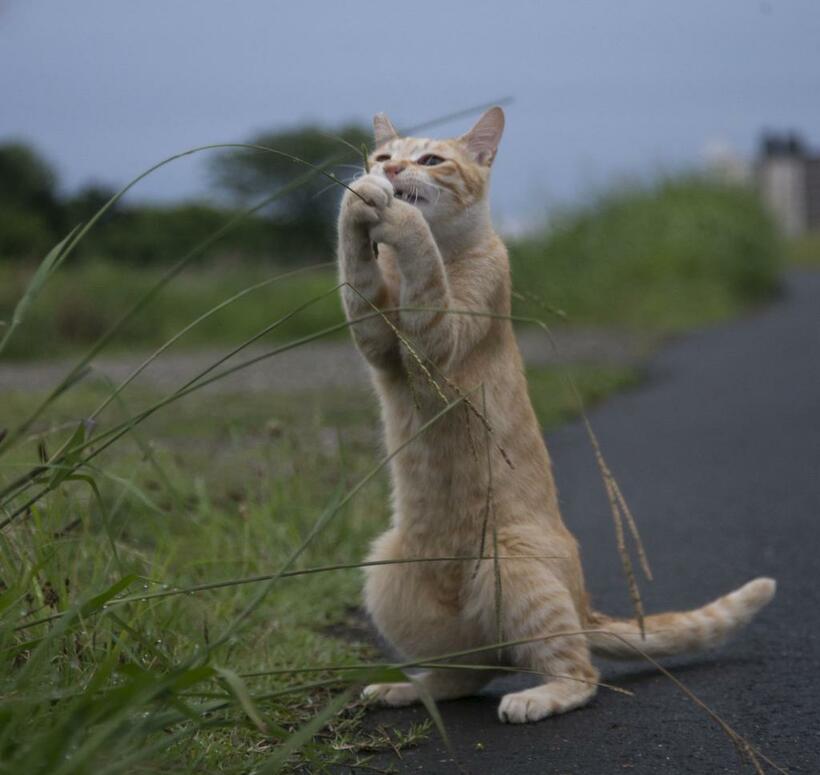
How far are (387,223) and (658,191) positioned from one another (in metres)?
13.4

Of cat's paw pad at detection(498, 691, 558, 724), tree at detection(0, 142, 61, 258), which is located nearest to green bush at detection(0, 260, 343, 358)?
tree at detection(0, 142, 61, 258)

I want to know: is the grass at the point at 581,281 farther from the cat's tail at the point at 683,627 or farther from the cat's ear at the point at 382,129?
the cat's tail at the point at 683,627

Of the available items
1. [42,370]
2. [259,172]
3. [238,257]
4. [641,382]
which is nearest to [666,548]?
[641,382]

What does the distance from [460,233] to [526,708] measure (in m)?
1.21

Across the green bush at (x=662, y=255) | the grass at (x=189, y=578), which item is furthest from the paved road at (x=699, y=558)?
the green bush at (x=662, y=255)

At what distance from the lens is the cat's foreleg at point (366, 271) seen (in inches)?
109

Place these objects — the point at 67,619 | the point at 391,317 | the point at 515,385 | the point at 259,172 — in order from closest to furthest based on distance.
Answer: the point at 67,619 < the point at 391,317 < the point at 515,385 < the point at 259,172

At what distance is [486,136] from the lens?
3477 millimetres

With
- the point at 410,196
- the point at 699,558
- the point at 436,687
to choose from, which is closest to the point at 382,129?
the point at 410,196

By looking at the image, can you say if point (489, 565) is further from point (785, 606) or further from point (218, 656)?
point (785, 606)

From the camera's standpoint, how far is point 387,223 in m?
2.80

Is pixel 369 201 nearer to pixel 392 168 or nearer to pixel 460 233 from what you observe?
pixel 392 168

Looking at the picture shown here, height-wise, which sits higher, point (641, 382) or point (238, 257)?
point (238, 257)

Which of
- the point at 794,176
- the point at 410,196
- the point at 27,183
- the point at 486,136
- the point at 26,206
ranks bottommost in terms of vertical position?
the point at 794,176
